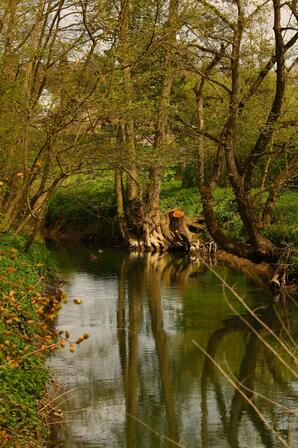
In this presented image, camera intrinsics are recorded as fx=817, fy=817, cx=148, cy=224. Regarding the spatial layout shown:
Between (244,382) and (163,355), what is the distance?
7.62ft

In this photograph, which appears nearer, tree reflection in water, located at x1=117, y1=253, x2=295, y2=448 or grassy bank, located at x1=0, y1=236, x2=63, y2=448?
grassy bank, located at x1=0, y1=236, x2=63, y2=448

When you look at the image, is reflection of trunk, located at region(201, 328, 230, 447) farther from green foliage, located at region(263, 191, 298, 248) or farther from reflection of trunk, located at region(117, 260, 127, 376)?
green foliage, located at region(263, 191, 298, 248)

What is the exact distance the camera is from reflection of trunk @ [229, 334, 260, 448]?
400 inches

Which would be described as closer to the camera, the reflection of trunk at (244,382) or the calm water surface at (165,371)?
the calm water surface at (165,371)

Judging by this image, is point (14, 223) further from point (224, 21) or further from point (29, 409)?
point (29, 409)

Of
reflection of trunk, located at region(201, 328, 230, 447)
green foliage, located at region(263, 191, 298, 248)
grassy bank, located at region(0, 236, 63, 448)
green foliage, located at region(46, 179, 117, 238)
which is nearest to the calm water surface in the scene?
reflection of trunk, located at region(201, 328, 230, 447)

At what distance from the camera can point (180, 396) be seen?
464 inches

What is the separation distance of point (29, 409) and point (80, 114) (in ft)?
37.7

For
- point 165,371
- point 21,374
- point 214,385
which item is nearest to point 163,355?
point 165,371

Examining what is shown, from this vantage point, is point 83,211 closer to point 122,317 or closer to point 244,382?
point 122,317

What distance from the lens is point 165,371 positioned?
523 inches

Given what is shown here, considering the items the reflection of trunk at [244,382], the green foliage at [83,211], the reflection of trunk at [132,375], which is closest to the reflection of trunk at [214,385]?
the reflection of trunk at [244,382]

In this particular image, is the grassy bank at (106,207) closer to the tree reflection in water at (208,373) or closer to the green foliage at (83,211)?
the green foliage at (83,211)

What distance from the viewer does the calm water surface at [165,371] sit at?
10016mm
